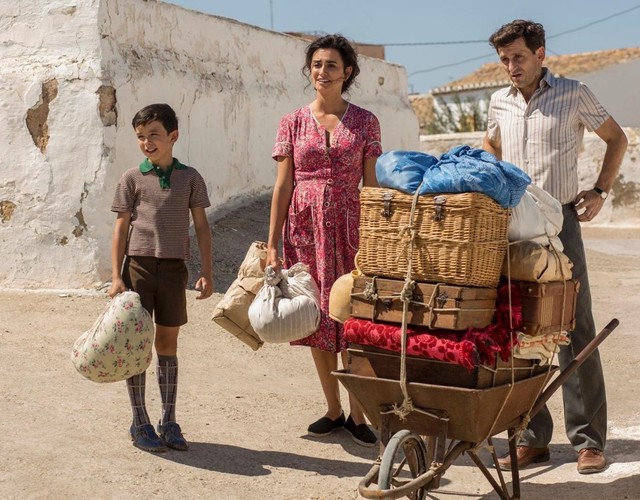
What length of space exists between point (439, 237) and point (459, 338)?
388 millimetres

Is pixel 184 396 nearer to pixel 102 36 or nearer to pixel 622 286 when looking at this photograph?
pixel 102 36

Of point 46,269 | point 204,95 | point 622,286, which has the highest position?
point 204,95

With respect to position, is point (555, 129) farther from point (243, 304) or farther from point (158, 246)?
point (158, 246)

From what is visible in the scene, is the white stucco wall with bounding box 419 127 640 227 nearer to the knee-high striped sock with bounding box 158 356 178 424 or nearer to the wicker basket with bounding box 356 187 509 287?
the knee-high striped sock with bounding box 158 356 178 424

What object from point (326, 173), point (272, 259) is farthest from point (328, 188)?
point (272, 259)

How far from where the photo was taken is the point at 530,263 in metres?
3.81

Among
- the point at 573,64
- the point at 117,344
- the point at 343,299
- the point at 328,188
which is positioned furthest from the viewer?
the point at 573,64

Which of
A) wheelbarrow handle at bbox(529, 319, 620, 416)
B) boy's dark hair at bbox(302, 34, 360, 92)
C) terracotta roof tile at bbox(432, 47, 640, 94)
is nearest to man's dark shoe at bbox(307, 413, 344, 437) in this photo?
wheelbarrow handle at bbox(529, 319, 620, 416)

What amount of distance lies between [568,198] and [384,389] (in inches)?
60.7

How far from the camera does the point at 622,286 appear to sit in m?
11.3

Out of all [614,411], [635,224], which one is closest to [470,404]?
[614,411]

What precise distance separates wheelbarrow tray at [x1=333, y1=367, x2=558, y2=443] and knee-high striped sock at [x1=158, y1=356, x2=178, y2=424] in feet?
4.19

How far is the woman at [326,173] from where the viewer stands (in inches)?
203

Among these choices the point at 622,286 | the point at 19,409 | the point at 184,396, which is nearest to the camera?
the point at 19,409
